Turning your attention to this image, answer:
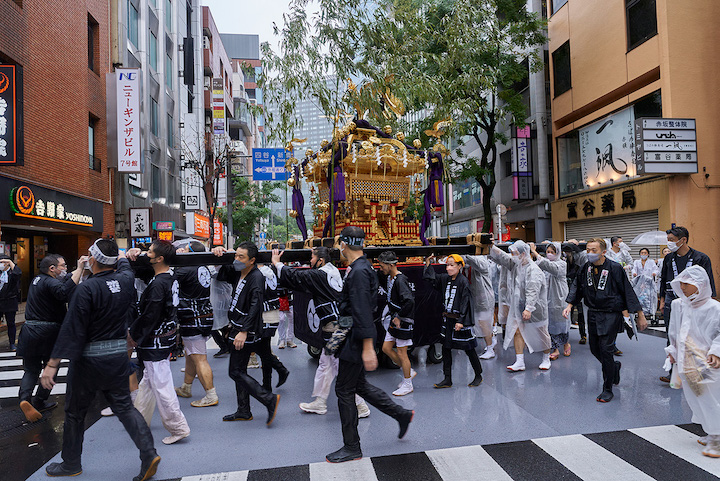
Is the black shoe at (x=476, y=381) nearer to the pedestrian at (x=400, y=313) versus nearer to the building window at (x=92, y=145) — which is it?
the pedestrian at (x=400, y=313)

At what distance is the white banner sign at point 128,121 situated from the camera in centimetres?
1600

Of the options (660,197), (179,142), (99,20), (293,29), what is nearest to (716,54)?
(660,197)

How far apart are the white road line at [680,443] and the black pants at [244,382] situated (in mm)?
3659

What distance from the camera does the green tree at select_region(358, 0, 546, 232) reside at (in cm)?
1076

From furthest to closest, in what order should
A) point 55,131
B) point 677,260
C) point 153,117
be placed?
1. point 153,117
2. point 55,131
3. point 677,260

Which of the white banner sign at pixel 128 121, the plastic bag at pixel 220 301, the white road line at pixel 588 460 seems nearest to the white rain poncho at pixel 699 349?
the white road line at pixel 588 460

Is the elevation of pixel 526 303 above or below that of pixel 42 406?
above

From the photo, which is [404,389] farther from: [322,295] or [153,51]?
[153,51]

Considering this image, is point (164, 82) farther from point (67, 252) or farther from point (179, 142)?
point (67, 252)

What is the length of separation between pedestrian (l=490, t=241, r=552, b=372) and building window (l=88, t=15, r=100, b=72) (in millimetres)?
15690

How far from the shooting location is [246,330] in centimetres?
462

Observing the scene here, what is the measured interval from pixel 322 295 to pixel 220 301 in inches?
63.7

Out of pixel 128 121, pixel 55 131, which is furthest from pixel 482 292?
pixel 128 121

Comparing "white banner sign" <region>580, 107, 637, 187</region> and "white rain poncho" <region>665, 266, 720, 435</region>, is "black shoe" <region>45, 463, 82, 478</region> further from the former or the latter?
"white banner sign" <region>580, 107, 637, 187</region>
